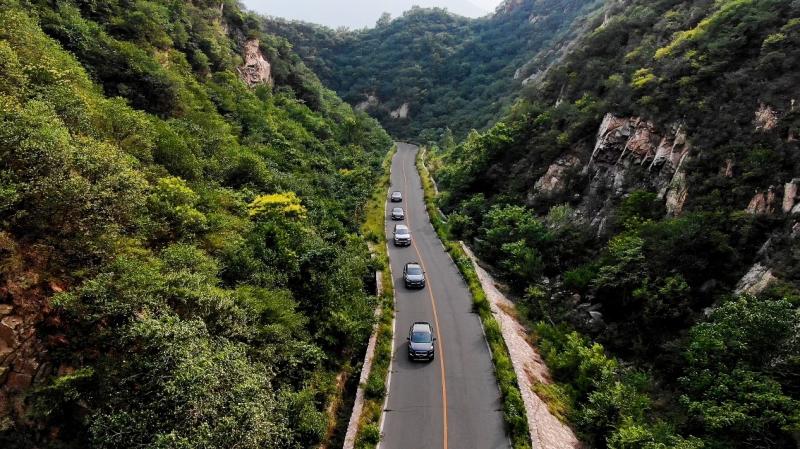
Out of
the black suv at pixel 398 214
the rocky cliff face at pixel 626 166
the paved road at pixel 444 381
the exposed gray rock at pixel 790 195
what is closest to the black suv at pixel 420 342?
the paved road at pixel 444 381

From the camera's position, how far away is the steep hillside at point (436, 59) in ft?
305

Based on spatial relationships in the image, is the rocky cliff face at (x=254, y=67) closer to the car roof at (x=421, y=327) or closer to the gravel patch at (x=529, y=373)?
the gravel patch at (x=529, y=373)

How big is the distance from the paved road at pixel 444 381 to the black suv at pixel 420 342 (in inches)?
15.4

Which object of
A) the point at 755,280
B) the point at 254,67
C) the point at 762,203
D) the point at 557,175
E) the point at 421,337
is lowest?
the point at 421,337

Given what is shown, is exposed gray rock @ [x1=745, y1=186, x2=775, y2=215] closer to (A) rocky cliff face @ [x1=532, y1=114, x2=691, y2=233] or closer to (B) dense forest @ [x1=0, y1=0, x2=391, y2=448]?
(A) rocky cliff face @ [x1=532, y1=114, x2=691, y2=233]

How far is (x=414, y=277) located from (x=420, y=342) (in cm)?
716

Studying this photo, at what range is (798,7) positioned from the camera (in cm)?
2455

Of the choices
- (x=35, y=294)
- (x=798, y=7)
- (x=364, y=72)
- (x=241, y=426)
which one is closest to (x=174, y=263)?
(x=35, y=294)

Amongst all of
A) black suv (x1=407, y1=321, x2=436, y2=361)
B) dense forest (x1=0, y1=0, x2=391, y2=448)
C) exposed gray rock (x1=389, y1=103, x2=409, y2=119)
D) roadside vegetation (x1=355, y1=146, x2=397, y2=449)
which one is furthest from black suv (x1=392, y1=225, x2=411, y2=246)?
exposed gray rock (x1=389, y1=103, x2=409, y2=119)

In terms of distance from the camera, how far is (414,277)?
25719 mm

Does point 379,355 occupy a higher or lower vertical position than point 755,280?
lower

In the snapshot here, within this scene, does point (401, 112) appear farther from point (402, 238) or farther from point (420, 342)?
point (420, 342)

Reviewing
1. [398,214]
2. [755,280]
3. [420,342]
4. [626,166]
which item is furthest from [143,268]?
[398,214]

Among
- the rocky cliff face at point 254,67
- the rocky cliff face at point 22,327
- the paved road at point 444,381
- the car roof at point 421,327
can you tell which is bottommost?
the paved road at point 444,381
